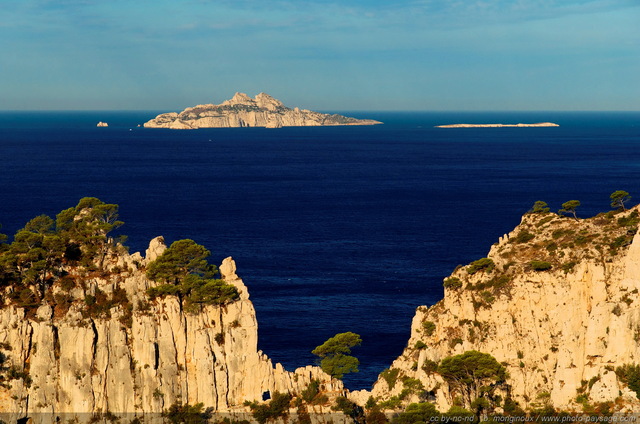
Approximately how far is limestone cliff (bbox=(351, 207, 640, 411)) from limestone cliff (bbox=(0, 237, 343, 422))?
11.0 metres

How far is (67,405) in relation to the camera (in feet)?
224

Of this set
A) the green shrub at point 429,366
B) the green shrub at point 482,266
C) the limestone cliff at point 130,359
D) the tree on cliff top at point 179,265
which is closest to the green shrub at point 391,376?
the green shrub at point 429,366

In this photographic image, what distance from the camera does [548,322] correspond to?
74.9m

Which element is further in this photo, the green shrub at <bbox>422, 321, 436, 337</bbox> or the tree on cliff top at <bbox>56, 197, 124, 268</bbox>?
the tree on cliff top at <bbox>56, 197, 124, 268</bbox>

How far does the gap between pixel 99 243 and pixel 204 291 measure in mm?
14935

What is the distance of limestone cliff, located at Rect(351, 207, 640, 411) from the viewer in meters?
70.2

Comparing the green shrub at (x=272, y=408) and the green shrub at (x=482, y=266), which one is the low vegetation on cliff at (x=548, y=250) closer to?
the green shrub at (x=482, y=266)

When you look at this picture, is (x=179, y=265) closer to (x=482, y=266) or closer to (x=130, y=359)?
(x=130, y=359)

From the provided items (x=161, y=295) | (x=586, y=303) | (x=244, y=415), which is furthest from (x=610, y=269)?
(x=161, y=295)

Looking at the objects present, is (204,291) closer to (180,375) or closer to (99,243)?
(180,375)

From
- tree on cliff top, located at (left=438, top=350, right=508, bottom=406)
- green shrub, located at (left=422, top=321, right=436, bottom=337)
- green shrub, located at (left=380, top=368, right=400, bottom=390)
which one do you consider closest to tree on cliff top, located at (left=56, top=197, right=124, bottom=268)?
green shrub, located at (left=380, top=368, right=400, bottom=390)

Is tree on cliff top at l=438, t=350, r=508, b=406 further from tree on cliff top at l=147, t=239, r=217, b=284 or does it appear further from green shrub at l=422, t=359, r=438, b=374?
tree on cliff top at l=147, t=239, r=217, b=284

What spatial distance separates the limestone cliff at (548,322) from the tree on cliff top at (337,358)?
2.57 meters

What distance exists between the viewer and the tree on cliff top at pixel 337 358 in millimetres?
75812
